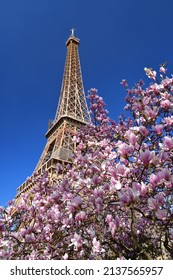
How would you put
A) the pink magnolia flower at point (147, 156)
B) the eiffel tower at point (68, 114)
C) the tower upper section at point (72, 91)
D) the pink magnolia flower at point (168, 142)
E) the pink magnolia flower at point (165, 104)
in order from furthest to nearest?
the tower upper section at point (72, 91)
the eiffel tower at point (68, 114)
the pink magnolia flower at point (165, 104)
the pink magnolia flower at point (168, 142)
the pink magnolia flower at point (147, 156)

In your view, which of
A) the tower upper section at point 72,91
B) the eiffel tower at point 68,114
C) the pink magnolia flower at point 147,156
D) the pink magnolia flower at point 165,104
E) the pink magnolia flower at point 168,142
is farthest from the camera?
the tower upper section at point 72,91

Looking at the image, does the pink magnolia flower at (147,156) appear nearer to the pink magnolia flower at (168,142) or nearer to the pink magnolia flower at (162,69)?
the pink magnolia flower at (168,142)

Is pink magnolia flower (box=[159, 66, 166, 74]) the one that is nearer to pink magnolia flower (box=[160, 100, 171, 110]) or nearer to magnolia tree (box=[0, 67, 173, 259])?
magnolia tree (box=[0, 67, 173, 259])

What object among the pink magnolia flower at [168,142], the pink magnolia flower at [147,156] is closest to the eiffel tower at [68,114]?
the pink magnolia flower at [168,142]

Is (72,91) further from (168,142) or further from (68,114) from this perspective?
(168,142)

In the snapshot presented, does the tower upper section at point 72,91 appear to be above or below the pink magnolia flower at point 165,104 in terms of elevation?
above

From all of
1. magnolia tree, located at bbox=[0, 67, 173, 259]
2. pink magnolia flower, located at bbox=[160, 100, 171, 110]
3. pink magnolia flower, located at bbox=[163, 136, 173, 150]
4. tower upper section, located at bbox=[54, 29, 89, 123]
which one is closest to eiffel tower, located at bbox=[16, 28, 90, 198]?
tower upper section, located at bbox=[54, 29, 89, 123]
